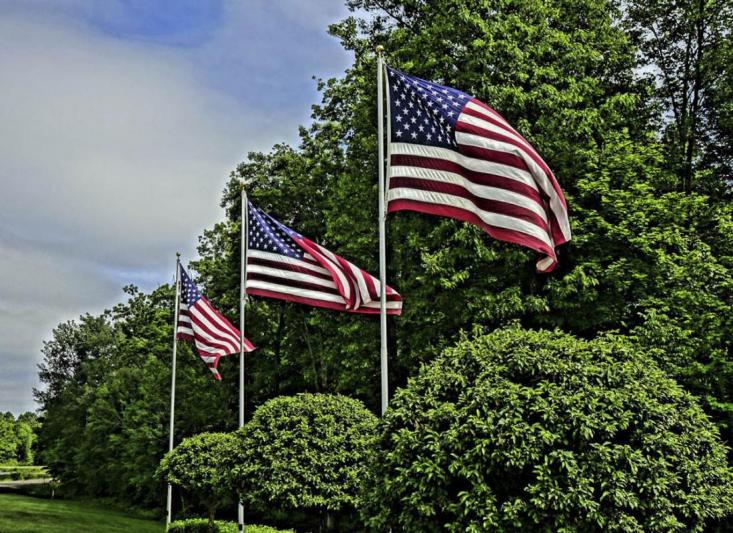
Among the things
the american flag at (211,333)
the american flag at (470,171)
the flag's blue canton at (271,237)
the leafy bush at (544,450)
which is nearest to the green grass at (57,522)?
the american flag at (211,333)

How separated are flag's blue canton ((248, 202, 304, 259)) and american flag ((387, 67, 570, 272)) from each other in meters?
4.71

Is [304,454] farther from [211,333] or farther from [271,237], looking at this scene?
[211,333]

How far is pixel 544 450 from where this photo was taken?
6.91m

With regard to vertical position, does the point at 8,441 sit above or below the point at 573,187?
below

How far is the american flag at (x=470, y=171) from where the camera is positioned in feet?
30.9

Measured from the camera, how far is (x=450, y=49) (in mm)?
22047

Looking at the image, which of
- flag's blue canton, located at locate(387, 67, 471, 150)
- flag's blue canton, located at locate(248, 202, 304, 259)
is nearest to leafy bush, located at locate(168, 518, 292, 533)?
flag's blue canton, located at locate(248, 202, 304, 259)

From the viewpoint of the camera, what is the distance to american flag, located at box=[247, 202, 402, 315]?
13539mm

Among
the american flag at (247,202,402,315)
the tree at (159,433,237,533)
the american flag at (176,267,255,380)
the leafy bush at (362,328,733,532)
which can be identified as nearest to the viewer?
the leafy bush at (362,328,733,532)

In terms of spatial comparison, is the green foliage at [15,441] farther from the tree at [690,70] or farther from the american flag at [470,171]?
the american flag at [470,171]

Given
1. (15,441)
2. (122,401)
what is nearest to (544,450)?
(122,401)

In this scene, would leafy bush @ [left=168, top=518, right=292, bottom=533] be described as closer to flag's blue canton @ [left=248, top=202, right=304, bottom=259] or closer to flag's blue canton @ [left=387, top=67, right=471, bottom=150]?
flag's blue canton @ [left=248, top=202, right=304, bottom=259]

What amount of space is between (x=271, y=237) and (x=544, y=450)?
941 cm

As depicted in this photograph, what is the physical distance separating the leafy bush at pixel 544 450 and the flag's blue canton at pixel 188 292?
1461 cm
